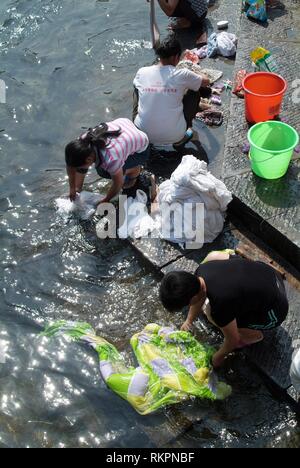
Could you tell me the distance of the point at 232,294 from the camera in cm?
356

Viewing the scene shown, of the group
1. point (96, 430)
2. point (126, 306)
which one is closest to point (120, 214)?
point (126, 306)

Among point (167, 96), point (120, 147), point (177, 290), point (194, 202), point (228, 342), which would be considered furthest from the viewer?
point (167, 96)

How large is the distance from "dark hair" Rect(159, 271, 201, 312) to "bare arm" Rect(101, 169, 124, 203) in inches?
71.9

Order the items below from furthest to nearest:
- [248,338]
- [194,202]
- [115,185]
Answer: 1. [115,185]
2. [194,202]
3. [248,338]

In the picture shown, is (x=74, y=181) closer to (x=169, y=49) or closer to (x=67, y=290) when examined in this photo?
(x=67, y=290)

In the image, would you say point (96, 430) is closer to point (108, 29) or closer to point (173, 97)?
point (173, 97)

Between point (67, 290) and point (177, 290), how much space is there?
1.71 metres

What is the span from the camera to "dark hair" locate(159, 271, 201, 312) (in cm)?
338

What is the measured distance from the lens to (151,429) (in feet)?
12.4

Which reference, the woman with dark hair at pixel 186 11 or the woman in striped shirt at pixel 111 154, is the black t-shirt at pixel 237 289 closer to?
the woman in striped shirt at pixel 111 154

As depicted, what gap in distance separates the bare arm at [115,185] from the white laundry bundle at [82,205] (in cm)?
18

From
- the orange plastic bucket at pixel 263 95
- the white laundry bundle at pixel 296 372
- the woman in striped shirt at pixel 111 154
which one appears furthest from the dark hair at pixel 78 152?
the white laundry bundle at pixel 296 372

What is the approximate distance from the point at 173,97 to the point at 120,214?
1.41 m

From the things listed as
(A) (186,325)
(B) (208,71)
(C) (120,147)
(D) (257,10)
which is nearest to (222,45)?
(B) (208,71)
